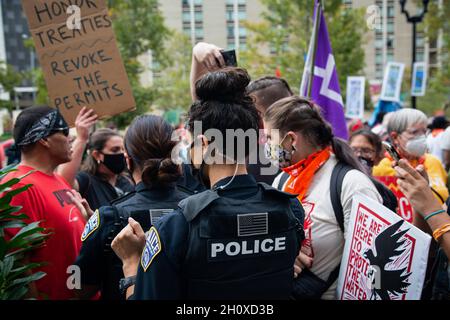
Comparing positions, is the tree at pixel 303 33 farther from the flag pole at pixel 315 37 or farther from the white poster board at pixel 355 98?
the flag pole at pixel 315 37

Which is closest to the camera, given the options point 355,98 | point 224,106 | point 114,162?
point 224,106

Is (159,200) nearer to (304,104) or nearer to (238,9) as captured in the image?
(304,104)

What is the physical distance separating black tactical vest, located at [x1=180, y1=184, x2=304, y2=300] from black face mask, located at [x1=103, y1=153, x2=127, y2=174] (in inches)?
103

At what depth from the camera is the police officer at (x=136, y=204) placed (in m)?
2.32

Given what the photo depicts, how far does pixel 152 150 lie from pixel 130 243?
0.69 metres

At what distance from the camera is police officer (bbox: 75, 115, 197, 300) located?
2316mm

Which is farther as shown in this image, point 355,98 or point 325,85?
point 355,98

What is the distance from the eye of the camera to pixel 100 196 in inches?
164

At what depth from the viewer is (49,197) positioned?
2789 millimetres

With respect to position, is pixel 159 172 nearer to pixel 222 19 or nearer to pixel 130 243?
pixel 130 243

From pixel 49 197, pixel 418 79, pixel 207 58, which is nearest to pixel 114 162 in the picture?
pixel 49 197

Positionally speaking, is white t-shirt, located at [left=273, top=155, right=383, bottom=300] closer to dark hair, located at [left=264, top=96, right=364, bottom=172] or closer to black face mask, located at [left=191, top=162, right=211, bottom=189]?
dark hair, located at [left=264, top=96, right=364, bottom=172]

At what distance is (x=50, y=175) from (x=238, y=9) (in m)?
44.0

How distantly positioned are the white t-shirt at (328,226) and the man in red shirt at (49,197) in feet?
4.56
